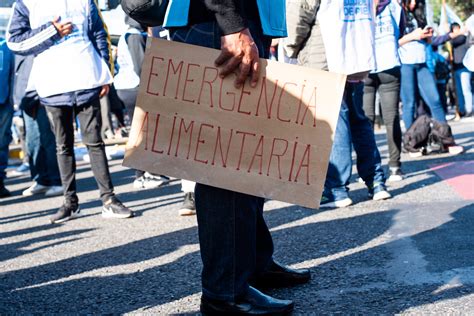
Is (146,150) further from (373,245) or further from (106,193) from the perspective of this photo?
(106,193)

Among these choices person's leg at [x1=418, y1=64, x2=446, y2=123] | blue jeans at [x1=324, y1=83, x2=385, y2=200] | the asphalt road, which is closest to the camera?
the asphalt road

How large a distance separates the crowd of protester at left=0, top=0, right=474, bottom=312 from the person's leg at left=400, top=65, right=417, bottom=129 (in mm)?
17

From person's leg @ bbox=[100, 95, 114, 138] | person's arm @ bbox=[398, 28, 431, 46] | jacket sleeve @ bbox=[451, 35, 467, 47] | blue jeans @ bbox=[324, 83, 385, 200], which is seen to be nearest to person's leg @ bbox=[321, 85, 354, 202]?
blue jeans @ bbox=[324, 83, 385, 200]

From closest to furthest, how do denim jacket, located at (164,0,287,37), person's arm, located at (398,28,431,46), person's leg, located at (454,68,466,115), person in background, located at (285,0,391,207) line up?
denim jacket, located at (164,0,287,37), person in background, located at (285,0,391,207), person's arm, located at (398,28,431,46), person's leg, located at (454,68,466,115)

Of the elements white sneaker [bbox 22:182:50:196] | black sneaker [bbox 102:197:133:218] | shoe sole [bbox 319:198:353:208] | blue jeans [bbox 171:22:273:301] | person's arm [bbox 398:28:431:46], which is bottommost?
white sneaker [bbox 22:182:50:196]

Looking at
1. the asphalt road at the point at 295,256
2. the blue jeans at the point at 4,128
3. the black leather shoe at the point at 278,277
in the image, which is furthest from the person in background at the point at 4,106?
the black leather shoe at the point at 278,277

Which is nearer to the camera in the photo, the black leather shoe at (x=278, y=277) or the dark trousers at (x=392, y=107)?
the black leather shoe at (x=278, y=277)

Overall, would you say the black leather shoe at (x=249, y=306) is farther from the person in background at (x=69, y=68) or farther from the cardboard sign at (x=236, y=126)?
the person in background at (x=69, y=68)

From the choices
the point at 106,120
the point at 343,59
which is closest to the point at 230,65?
the point at 343,59

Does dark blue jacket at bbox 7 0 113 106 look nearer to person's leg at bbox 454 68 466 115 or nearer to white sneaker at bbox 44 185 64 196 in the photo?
white sneaker at bbox 44 185 64 196

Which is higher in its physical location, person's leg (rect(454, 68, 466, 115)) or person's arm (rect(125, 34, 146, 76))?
person's arm (rect(125, 34, 146, 76))

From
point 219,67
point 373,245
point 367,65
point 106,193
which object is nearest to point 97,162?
point 106,193

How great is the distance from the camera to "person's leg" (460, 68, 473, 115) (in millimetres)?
17375

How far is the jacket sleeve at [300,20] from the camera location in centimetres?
617
